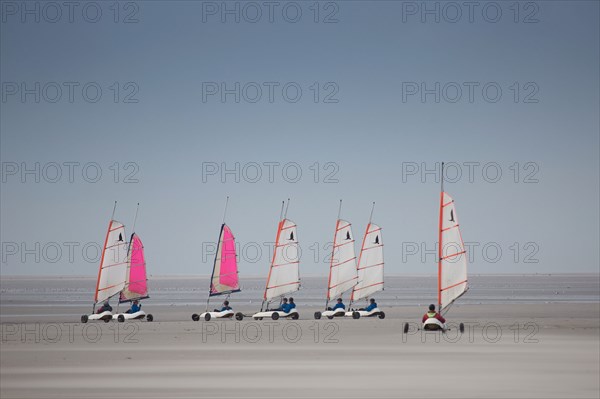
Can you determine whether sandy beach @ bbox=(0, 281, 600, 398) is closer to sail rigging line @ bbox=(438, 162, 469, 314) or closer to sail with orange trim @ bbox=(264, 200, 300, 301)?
sail rigging line @ bbox=(438, 162, 469, 314)

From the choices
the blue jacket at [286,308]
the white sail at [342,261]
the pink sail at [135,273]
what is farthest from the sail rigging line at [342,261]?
the pink sail at [135,273]

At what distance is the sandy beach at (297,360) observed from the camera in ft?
85.7

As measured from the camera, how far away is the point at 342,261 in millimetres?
64625

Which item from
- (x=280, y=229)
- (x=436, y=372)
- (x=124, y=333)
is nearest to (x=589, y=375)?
(x=436, y=372)

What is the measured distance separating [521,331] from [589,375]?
58.8 ft

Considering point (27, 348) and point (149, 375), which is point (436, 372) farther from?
point (27, 348)

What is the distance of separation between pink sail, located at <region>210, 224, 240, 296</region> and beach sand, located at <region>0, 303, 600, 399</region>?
10451mm

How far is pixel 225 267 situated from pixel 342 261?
322 inches

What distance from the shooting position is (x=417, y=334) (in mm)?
45406

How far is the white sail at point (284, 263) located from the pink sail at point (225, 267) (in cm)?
359

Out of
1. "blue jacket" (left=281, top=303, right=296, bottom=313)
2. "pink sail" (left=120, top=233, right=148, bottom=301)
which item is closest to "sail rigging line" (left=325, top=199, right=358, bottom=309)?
"blue jacket" (left=281, top=303, right=296, bottom=313)

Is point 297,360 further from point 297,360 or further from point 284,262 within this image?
point 284,262

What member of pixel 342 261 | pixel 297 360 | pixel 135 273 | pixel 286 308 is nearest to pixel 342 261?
pixel 342 261

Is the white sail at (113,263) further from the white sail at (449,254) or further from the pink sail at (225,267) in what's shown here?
the white sail at (449,254)
